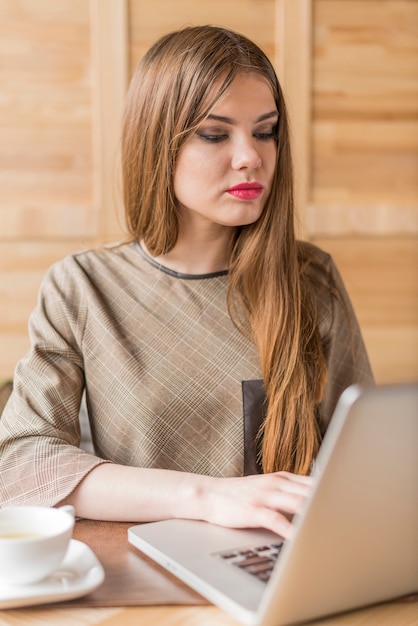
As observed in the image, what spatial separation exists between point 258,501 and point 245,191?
1.98ft

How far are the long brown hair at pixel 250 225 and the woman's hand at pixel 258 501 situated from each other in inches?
13.9

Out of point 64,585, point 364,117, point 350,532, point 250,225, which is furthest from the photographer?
point 364,117

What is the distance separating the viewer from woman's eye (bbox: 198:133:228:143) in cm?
142

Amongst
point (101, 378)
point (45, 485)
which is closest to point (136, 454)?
point (101, 378)

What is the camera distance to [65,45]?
8.66 feet

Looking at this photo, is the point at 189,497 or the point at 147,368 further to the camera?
the point at 147,368

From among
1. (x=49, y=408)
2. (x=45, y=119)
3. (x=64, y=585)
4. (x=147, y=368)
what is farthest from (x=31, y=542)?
(x=45, y=119)

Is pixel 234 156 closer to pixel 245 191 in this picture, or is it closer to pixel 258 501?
pixel 245 191

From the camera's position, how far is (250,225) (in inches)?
60.7

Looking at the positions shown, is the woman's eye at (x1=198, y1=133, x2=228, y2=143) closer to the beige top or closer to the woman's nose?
the woman's nose

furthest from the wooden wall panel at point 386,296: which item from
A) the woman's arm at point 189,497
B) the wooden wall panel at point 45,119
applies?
the woman's arm at point 189,497

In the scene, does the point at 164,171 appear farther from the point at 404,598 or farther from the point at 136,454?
the point at 404,598

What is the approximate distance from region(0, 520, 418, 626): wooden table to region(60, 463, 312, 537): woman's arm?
0.15 meters

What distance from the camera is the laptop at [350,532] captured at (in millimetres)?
671
